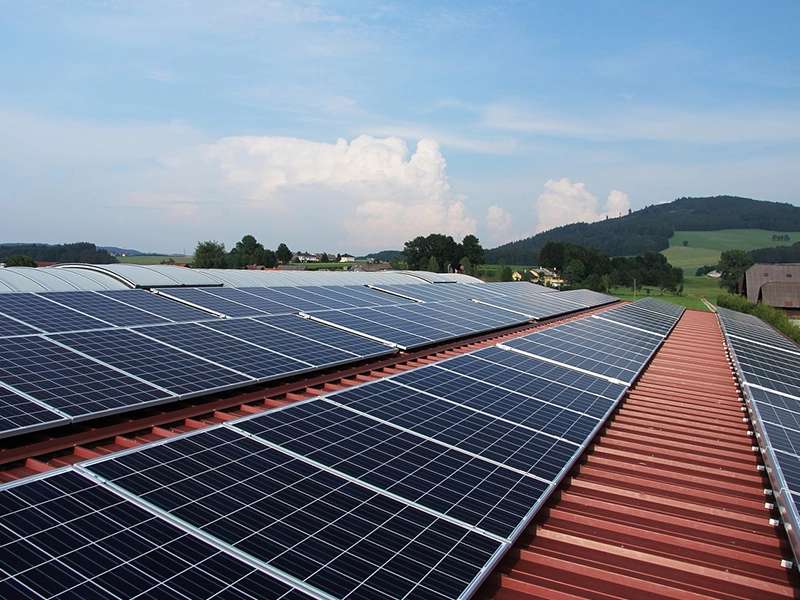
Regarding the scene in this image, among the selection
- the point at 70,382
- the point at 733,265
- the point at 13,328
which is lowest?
the point at 70,382

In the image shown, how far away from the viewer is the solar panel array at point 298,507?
5.06 m

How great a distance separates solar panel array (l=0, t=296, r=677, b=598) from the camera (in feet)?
16.6

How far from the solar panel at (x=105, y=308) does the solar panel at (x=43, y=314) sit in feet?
1.32

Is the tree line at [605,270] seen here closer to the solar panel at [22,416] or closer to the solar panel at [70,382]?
the solar panel at [70,382]

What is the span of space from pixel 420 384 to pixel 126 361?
6.75 m

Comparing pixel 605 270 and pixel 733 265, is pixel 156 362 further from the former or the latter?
pixel 605 270

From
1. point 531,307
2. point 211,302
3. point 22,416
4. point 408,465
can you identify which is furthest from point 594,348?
point 22,416

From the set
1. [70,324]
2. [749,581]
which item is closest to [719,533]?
[749,581]

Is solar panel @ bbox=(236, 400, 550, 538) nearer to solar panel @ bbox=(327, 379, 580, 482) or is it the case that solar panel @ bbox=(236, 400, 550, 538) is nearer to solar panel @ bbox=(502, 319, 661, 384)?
solar panel @ bbox=(327, 379, 580, 482)

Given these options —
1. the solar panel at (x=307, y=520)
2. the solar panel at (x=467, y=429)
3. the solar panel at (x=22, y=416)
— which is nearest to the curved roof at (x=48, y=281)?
the solar panel at (x=22, y=416)

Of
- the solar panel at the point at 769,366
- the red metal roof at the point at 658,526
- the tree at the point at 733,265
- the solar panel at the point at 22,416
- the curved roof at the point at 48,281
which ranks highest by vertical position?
the tree at the point at 733,265

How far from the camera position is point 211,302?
73.1 feet

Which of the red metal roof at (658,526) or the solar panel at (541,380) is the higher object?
the solar panel at (541,380)

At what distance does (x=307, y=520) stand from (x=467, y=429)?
4444mm
